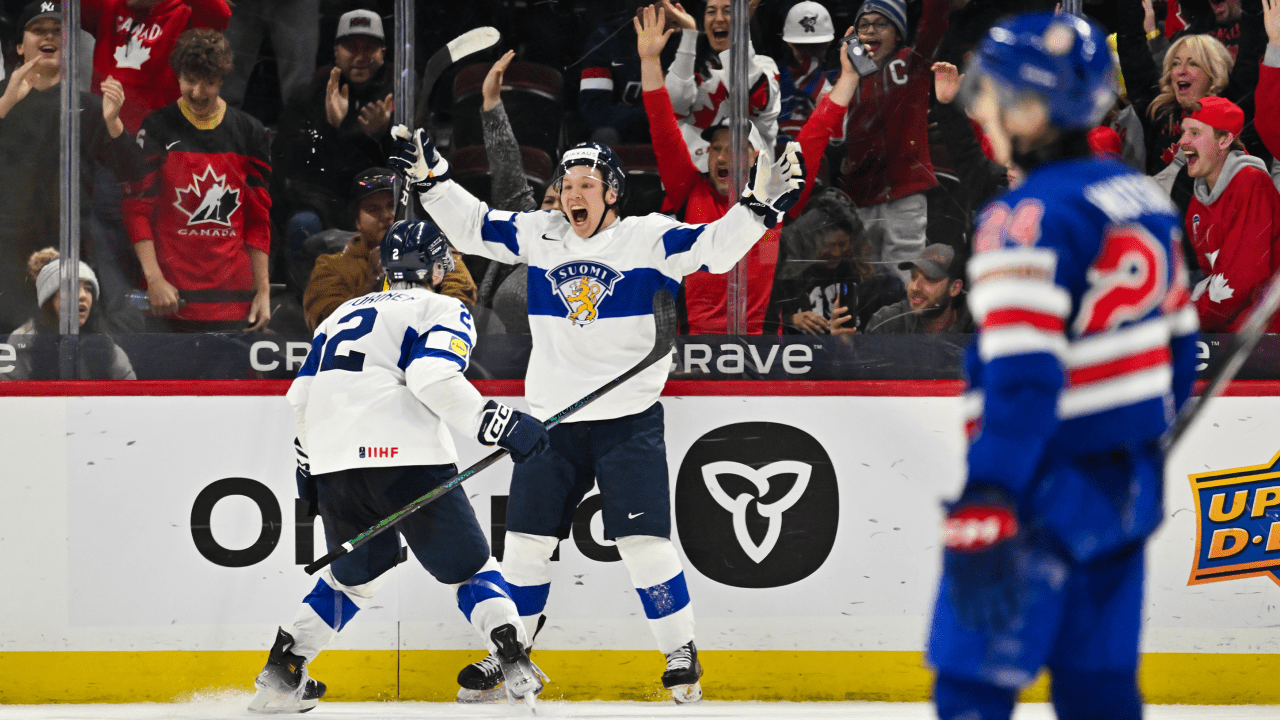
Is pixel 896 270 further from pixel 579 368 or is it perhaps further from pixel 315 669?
pixel 315 669

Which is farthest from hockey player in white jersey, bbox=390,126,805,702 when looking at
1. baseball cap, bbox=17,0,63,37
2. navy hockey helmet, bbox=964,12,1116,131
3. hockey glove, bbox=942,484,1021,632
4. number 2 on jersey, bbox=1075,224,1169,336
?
hockey glove, bbox=942,484,1021,632

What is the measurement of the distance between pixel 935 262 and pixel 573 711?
183cm

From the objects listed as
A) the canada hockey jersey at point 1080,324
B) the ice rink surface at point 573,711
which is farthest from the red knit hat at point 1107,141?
the canada hockey jersey at point 1080,324

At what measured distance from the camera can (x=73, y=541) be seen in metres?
3.55

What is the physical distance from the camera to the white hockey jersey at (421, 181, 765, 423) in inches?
136

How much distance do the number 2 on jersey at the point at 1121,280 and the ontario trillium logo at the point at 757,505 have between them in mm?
2207

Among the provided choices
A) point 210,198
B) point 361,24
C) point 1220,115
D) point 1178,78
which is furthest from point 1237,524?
point 210,198

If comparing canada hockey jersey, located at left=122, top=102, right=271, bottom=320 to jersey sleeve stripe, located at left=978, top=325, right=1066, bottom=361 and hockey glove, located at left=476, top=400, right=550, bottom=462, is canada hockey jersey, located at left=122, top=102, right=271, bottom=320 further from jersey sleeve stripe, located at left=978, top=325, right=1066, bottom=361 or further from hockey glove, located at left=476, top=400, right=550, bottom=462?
jersey sleeve stripe, located at left=978, top=325, right=1066, bottom=361

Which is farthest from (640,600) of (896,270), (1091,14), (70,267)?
(1091,14)

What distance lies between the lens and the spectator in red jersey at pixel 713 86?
3.76 m

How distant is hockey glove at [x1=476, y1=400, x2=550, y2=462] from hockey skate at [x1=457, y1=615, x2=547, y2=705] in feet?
2.35

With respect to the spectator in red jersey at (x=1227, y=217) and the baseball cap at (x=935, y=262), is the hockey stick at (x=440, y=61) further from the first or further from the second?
the spectator in red jersey at (x=1227, y=217)

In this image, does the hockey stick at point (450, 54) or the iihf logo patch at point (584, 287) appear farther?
the hockey stick at point (450, 54)

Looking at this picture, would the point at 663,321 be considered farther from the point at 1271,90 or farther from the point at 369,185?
the point at 1271,90
